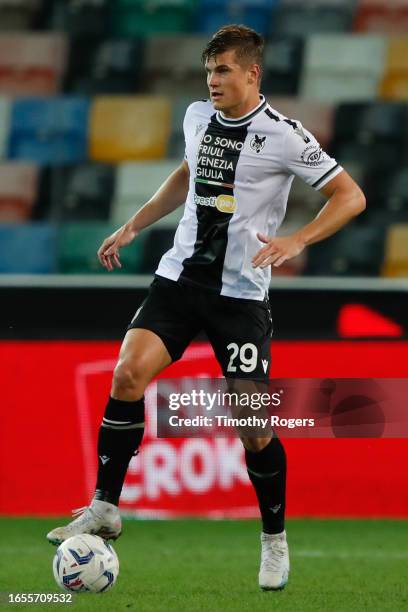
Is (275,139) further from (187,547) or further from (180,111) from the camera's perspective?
(180,111)

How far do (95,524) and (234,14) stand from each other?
245 inches

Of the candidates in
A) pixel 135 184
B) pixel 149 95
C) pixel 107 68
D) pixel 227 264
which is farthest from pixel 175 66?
pixel 227 264

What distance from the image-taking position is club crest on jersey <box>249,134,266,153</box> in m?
4.44

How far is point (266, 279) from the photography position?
15.1ft

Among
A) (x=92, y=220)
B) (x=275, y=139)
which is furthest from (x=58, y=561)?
(x=92, y=220)

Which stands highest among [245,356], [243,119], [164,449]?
[243,119]

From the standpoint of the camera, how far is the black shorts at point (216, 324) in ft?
14.7

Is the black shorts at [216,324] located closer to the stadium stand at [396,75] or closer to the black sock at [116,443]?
the black sock at [116,443]

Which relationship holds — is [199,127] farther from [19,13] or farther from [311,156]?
[19,13]

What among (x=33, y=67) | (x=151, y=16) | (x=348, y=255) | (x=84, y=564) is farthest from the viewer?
(x=151, y=16)

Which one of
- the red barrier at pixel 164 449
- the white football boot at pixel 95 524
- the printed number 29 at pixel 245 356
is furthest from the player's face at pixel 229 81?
the red barrier at pixel 164 449

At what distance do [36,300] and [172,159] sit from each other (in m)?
2.50

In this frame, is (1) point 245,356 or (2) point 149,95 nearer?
(1) point 245,356

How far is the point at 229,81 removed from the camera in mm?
4398
